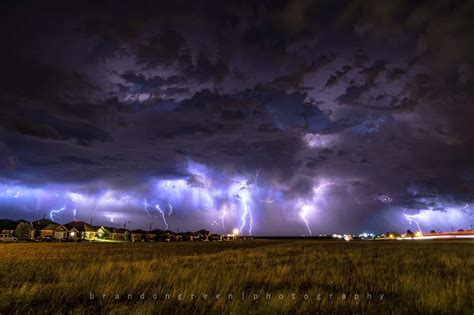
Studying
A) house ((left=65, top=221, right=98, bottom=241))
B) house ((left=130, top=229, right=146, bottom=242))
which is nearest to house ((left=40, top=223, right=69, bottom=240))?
house ((left=65, top=221, right=98, bottom=241))

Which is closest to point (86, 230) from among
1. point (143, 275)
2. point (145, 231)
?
point (145, 231)

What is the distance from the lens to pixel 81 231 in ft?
445

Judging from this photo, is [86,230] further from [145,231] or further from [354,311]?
[354,311]

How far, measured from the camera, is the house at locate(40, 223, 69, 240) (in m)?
131

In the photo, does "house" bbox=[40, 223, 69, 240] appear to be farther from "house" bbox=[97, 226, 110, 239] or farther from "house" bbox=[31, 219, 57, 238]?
"house" bbox=[97, 226, 110, 239]

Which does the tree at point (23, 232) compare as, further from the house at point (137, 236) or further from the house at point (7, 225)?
the house at point (137, 236)

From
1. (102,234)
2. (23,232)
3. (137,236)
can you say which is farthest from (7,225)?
(137,236)

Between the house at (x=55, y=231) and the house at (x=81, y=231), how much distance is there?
1733 mm

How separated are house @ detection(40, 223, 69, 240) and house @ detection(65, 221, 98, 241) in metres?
1.73

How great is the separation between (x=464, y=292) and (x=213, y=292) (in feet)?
22.1

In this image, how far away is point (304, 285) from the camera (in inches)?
501

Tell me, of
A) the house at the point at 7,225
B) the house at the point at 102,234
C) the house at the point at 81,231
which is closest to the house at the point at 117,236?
the house at the point at 102,234

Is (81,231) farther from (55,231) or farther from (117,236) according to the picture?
(117,236)

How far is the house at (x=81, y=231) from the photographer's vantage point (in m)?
134
